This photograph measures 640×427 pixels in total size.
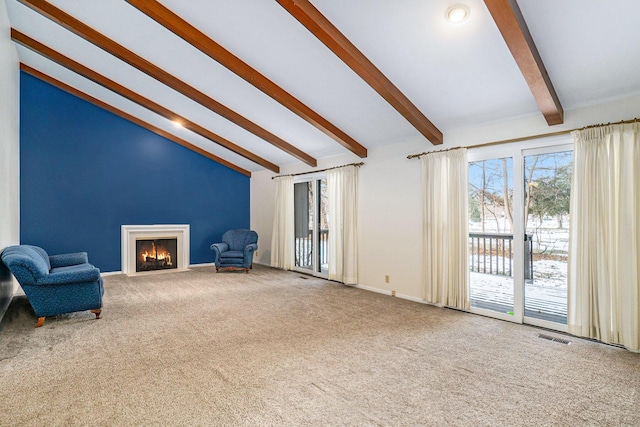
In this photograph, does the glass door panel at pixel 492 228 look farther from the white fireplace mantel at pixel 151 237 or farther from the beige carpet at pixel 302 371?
the white fireplace mantel at pixel 151 237

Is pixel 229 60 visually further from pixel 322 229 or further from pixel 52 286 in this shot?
pixel 322 229

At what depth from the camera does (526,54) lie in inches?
105

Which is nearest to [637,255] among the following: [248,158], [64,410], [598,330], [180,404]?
[598,330]

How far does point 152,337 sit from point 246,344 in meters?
0.99

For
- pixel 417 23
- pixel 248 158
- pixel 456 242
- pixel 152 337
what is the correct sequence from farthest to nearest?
pixel 248 158
pixel 456 242
pixel 152 337
pixel 417 23

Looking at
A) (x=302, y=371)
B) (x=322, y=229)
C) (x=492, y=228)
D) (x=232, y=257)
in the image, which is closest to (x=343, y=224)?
(x=322, y=229)

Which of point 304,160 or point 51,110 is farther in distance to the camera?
point 304,160

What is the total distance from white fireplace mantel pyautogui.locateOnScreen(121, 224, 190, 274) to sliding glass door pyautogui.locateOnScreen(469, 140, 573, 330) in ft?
19.5

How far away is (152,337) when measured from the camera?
3.31m

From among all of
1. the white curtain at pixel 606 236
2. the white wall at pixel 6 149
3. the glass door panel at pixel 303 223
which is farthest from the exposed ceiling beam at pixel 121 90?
the white curtain at pixel 606 236

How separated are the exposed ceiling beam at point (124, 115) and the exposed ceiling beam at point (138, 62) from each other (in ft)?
8.75

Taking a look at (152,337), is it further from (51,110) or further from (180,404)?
(51,110)

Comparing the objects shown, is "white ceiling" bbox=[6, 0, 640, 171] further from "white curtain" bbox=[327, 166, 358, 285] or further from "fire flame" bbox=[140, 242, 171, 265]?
"fire flame" bbox=[140, 242, 171, 265]

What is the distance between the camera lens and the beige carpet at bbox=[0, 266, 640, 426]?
6.72 ft
